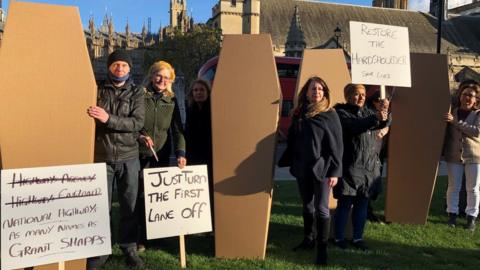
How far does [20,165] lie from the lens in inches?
122

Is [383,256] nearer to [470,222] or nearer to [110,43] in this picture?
[470,222]

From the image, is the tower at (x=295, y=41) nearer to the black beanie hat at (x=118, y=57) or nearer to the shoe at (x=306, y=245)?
the shoe at (x=306, y=245)

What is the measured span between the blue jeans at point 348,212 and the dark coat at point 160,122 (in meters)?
1.64

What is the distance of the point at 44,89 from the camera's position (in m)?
3.14

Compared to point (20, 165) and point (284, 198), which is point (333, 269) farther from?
point (284, 198)

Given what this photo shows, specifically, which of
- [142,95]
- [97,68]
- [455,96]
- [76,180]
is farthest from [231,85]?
[97,68]

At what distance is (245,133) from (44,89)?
1662mm

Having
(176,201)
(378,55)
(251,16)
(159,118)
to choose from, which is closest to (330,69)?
(378,55)

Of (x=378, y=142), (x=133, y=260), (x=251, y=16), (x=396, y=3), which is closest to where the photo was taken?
(x=133, y=260)

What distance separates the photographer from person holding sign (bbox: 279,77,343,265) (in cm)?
367

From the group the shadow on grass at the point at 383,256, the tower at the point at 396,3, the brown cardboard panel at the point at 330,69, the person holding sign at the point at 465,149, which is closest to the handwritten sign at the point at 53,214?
the shadow on grass at the point at 383,256

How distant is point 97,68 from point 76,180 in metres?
51.4

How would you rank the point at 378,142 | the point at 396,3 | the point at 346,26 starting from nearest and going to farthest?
1. the point at 378,142
2. the point at 346,26
3. the point at 396,3

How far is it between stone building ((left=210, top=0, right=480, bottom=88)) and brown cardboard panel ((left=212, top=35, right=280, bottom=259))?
1559 inches
